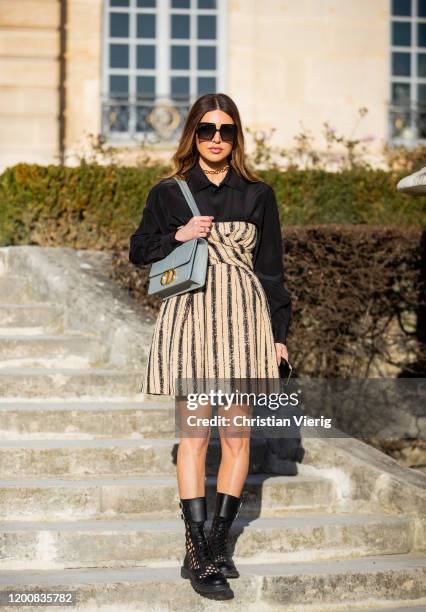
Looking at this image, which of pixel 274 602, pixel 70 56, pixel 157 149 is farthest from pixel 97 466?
pixel 70 56

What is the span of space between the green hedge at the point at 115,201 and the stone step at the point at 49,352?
2148 millimetres

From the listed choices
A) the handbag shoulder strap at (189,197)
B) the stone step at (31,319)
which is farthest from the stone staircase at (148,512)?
the handbag shoulder strap at (189,197)

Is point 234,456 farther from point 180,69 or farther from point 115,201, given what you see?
point 180,69

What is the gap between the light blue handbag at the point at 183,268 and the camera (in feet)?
14.0

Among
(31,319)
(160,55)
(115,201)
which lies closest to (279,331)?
(31,319)

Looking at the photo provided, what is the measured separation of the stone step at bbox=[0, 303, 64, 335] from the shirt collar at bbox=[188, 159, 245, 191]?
2755 mm

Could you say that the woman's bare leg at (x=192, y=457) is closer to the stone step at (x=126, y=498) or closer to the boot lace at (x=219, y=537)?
the boot lace at (x=219, y=537)

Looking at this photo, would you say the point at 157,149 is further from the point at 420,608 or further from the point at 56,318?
the point at 420,608

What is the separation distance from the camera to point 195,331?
14.3ft

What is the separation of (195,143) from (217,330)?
2.61 feet

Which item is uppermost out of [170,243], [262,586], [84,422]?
[170,243]

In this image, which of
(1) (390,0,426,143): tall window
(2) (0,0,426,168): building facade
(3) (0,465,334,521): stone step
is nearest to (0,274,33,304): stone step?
(3) (0,465,334,521): stone step

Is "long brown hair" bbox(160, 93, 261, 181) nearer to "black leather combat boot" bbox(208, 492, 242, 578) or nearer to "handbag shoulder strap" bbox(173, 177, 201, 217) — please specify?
"handbag shoulder strap" bbox(173, 177, 201, 217)

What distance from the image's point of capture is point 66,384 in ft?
20.1
